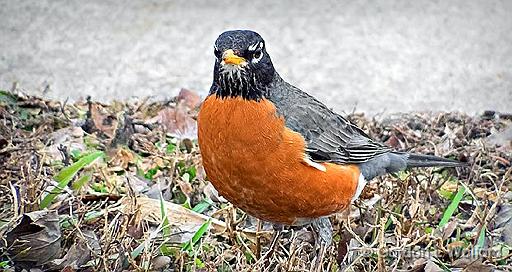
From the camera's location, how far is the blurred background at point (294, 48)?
21.0 feet

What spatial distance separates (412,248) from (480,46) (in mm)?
3397

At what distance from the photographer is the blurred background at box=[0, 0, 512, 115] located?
21.0 ft

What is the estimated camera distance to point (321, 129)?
4.12 m

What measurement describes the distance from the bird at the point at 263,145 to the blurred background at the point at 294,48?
205cm

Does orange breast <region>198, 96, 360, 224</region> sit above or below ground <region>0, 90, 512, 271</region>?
above

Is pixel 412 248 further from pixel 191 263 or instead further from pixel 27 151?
pixel 27 151

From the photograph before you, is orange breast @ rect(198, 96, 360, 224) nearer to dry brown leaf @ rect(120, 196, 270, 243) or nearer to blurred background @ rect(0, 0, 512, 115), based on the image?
dry brown leaf @ rect(120, 196, 270, 243)

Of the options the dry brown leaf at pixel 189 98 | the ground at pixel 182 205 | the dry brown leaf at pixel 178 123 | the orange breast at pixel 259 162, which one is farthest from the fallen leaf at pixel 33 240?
the dry brown leaf at pixel 189 98

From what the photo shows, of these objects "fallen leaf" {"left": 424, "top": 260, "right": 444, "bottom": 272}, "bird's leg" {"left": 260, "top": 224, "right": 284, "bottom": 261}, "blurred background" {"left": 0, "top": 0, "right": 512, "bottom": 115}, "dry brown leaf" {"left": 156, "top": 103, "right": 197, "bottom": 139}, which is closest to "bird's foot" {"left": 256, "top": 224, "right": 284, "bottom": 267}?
"bird's leg" {"left": 260, "top": 224, "right": 284, "bottom": 261}

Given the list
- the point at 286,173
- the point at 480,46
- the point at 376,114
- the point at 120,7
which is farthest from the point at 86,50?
the point at 286,173

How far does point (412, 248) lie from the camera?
4172 millimetres

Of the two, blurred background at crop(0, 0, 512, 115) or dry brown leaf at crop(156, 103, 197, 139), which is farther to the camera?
blurred background at crop(0, 0, 512, 115)

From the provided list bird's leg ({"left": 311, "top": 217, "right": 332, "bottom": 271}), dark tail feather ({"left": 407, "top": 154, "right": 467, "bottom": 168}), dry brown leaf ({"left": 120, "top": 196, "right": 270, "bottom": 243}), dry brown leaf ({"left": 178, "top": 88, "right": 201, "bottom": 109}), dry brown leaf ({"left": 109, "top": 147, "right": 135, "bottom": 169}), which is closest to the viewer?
bird's leg ({"left": 311, "top": 217, "right": 332, "bottom": 271})

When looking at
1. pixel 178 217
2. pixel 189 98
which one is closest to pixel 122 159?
pixel 178 217
